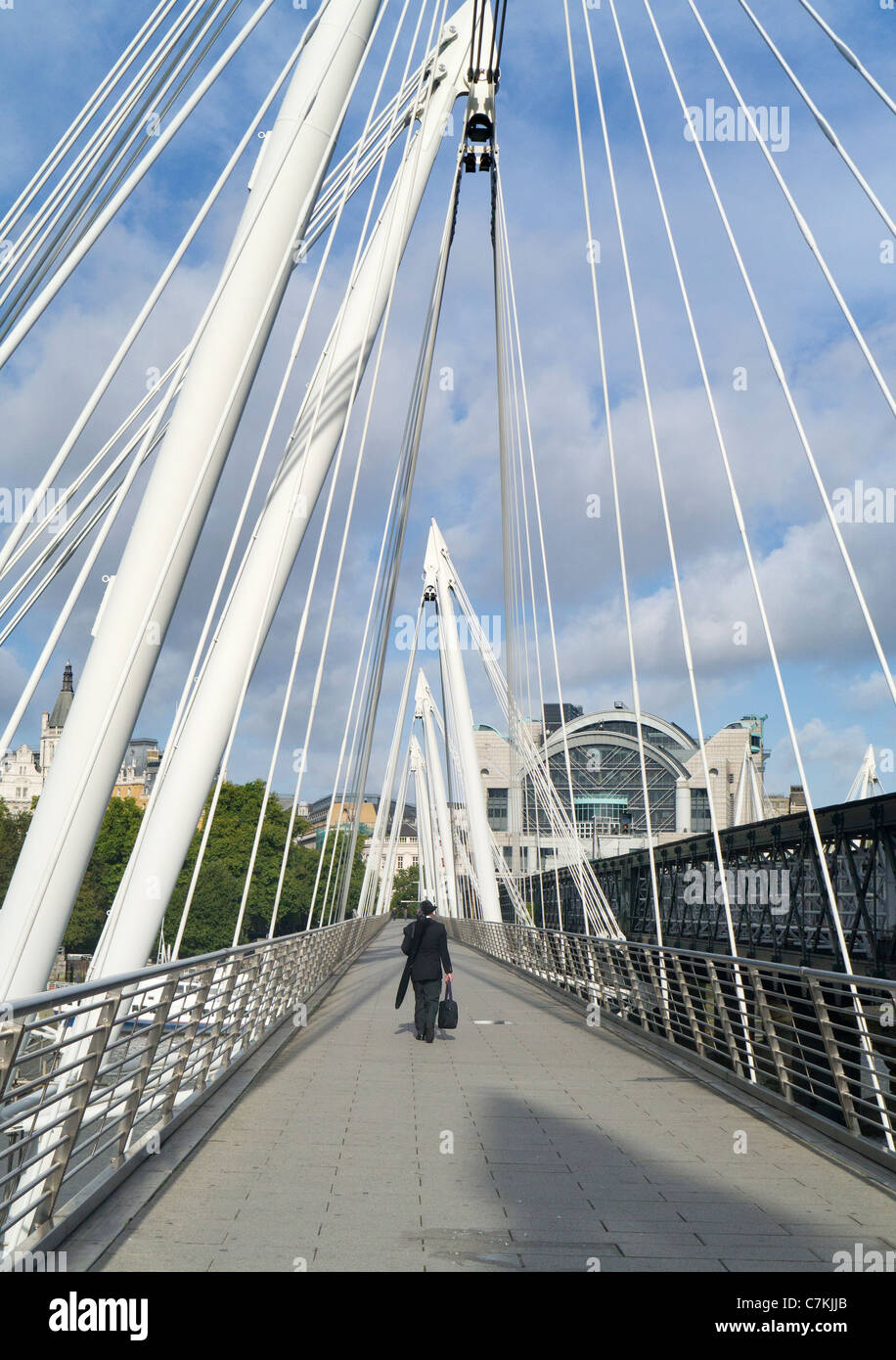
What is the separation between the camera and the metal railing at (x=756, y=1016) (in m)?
7.36

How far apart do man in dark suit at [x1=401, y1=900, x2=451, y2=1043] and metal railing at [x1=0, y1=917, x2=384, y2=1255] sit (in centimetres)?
144

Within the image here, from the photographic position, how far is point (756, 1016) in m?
9.47

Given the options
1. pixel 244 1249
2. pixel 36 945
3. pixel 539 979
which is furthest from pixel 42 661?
pixel 539 979

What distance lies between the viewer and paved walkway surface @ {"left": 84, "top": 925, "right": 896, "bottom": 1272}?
477 centimetres

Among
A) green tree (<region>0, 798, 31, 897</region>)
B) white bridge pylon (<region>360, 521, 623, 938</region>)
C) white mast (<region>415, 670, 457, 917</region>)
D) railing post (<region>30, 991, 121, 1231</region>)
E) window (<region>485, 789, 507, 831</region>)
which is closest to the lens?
railing post (<region>30, 991, 121, 1231</region>)

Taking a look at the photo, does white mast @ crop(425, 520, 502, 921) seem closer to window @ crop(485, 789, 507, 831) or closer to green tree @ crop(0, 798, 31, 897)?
green tree @ crop(0, 798, 31, 897)

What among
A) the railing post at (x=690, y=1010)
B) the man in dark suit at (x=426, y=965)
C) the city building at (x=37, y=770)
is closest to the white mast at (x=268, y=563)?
the man in dark suit at (x=426, y=965)

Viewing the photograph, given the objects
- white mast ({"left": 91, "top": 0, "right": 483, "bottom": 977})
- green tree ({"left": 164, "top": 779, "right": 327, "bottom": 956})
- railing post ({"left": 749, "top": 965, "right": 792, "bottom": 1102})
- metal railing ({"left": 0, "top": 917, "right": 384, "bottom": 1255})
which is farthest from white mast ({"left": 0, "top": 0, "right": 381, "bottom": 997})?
green tree ({"left": 164, "top": 779, "right": 327, "bottom": 956})

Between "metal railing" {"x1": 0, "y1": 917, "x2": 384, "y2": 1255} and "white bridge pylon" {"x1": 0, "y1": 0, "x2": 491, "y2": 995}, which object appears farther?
"white bridge pylon" {"x1": 0, "y1": 0, "x2": 491, "y2": 995}

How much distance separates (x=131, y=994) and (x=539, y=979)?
58.5ft

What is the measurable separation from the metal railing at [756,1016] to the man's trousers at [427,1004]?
7.16 feet

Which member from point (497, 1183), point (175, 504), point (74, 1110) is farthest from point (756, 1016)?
point (74, 1110)
